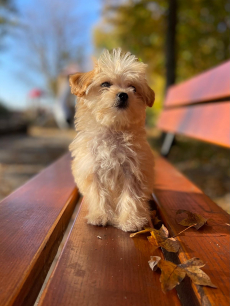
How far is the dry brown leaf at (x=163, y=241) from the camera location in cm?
124

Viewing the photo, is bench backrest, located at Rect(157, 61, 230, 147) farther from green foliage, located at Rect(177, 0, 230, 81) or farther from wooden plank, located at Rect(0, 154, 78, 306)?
green foliage, located at Rect(177, 0, 230, 81)

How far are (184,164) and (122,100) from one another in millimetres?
5653

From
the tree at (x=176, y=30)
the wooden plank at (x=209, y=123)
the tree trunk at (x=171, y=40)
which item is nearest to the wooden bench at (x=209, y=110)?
the wooden plank at (x=209, y=123)

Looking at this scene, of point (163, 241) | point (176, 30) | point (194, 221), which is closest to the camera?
point (163, 241)

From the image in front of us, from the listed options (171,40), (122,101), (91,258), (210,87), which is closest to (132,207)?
(91,258)

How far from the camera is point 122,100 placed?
1.58 m

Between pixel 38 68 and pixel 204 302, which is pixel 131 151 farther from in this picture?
pixel 38 68

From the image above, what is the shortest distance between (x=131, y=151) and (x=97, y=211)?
0.38m

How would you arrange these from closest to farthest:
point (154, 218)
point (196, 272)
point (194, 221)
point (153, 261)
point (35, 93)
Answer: point (196, 272)
point (153, 261)
point (194, 221)
point (154, 218)
point (35, 93)

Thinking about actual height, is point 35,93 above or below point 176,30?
below

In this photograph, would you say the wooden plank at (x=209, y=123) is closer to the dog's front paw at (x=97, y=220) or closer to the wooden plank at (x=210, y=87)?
the wooden plank at (x=210, y=87)

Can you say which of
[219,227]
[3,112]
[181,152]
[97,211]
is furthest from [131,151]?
[3,112]

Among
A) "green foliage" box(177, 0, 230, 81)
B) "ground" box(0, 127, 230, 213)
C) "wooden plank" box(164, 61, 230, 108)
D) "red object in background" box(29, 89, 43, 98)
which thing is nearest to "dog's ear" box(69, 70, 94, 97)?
"wooden plank" box(164, 61, 230, 108)

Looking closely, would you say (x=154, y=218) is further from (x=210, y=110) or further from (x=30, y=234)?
(x=210, y=110)
